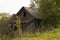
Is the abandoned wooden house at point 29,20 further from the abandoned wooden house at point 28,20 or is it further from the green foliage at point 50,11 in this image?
the green foliage at point 50,11

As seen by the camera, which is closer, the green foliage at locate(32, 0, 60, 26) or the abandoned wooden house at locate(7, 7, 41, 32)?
the green foliage at locate(32, 0, 60, 26)

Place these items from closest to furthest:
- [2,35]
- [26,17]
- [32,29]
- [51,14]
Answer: [2,35] < [51,14] < [32,29] < [26,17]

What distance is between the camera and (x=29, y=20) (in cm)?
4209

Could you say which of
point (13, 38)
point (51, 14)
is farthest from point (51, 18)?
point (13, 38)

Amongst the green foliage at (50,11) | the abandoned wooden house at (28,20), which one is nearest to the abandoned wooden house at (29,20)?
the abandoned wooden house at (28,20)

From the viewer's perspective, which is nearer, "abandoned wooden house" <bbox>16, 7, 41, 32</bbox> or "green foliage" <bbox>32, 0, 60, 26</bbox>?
"green foliage" <bbox>32, 0, 60, 26</bbox>

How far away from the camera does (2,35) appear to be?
16.3 metres

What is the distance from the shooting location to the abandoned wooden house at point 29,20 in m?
41.2

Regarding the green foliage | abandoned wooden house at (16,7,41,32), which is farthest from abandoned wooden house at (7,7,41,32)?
the green foliage

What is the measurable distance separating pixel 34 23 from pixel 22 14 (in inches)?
120

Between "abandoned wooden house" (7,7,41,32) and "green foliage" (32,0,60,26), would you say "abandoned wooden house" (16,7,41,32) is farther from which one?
"green foliage" (32,0,60,26)

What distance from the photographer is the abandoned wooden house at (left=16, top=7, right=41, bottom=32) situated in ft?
135

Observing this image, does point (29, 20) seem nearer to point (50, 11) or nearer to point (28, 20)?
point (28, 20)

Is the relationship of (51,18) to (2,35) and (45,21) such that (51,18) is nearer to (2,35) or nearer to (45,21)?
(45,21)
